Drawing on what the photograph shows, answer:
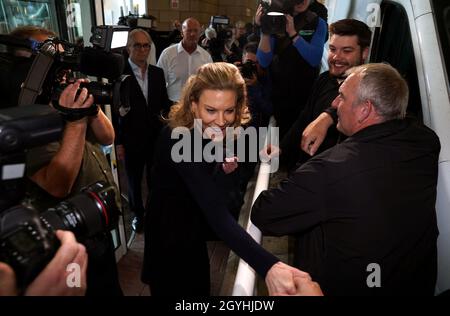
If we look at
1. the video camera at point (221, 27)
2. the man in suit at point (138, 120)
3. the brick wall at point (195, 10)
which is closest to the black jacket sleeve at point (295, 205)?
the man in suit at point (138, 120)

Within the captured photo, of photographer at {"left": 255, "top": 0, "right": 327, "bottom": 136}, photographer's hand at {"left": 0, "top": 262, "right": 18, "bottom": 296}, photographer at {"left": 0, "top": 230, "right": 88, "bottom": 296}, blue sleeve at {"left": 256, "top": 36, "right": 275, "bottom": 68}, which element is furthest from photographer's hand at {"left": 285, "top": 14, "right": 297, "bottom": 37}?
photographer's hand at {"left": 0, "top": 262, "right": 18, "bottom": 296}

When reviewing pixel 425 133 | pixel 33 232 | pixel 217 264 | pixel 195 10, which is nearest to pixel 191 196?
pixel 33 232

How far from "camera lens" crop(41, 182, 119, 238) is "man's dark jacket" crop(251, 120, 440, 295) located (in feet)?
2.09

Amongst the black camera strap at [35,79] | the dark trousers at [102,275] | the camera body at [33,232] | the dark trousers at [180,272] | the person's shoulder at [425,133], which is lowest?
the dark trousers at [180,272]

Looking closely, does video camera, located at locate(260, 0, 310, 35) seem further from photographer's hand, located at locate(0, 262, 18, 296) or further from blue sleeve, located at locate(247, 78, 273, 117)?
photographer's hand, located at locate(0, 262, 18, 296)

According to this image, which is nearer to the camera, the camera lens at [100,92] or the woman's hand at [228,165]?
the camera lens at [100,92]

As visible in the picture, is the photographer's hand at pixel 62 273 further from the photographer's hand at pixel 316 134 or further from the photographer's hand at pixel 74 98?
the photographer's hand at pixel 316 134

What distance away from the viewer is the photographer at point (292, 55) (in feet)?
9.36

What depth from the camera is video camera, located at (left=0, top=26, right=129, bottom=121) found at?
56.1 inches

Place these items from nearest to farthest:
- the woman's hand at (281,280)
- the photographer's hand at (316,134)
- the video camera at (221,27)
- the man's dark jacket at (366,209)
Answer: the woman's hand at (281,280)
the man's dark jacket at (366,209)
the photographer's hand at (316,134)
the video camera at (221,27)

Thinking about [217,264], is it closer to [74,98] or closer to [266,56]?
[266,56]

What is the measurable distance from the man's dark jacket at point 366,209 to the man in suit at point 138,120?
220cm

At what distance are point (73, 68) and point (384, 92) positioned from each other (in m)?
1.35
